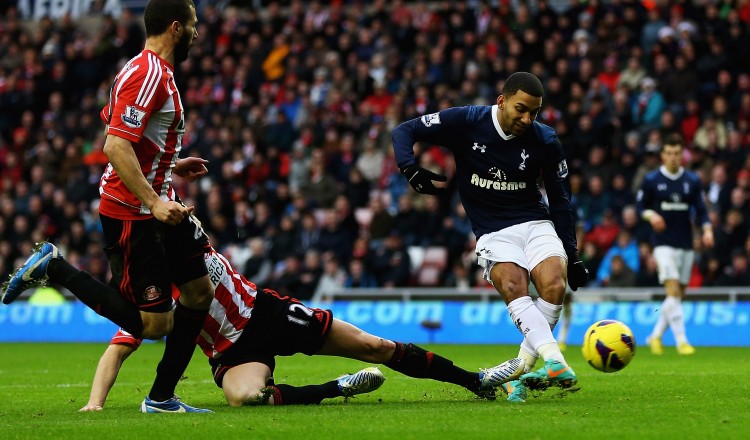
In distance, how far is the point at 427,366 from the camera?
769 cm

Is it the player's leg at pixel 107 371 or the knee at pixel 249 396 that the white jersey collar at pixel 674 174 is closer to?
the knee at pixel 249 396

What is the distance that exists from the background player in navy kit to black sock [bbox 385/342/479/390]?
258 inches

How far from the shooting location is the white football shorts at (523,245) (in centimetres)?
790

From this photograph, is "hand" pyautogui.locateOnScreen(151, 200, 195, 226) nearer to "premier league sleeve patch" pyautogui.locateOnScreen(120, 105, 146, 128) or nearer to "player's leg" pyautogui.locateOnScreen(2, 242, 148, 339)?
"premier league sleeve patch" pyautogui.locateOnScreen(120, 105, 146, 128)

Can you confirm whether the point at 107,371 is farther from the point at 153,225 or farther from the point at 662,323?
the point at 662,323

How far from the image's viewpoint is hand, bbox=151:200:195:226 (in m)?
6.52

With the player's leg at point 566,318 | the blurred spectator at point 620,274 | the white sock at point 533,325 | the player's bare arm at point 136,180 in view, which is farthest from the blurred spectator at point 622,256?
the player's bare arm at point 136,180

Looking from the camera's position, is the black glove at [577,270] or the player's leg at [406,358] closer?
the player's leg at [406,358]

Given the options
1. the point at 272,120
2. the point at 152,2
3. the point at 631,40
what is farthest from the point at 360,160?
the point at 152,2

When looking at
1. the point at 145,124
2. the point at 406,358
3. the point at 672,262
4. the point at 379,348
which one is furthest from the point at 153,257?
the point at 672,262

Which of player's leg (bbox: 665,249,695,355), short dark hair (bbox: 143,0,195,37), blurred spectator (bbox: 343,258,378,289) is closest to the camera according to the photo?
short dark hair (bbox: 143,0,195,37)

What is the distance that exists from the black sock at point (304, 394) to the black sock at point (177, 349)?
2.17ft

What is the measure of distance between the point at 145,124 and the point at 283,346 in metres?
1.87

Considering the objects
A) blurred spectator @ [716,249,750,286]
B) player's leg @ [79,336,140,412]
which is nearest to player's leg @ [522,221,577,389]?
player's leg @ [79,336,140,412]
